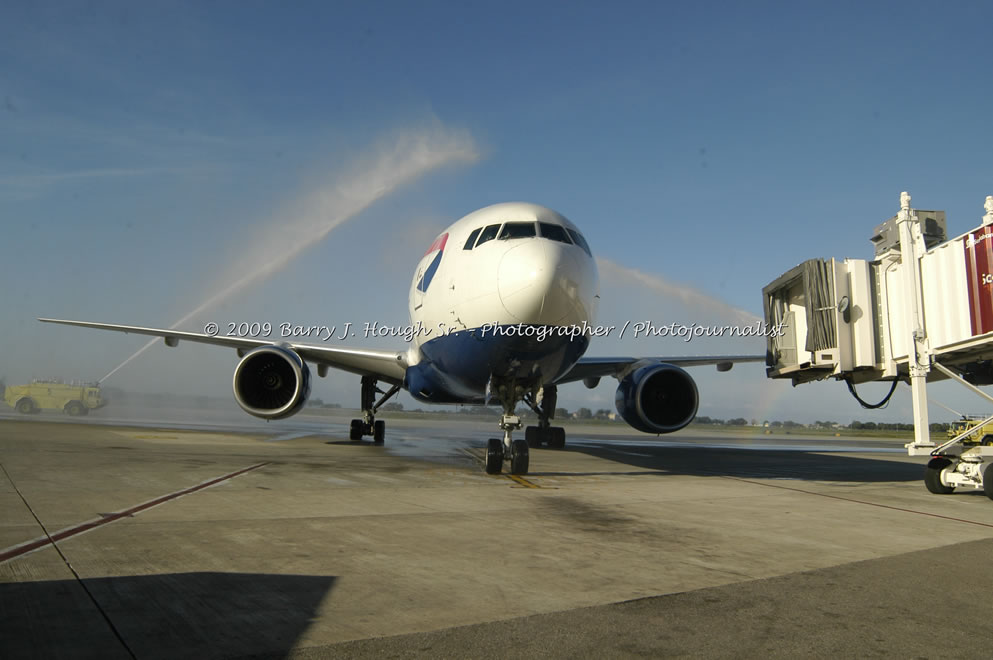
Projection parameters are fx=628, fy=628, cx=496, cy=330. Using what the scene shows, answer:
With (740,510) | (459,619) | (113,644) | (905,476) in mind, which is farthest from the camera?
(905,476)

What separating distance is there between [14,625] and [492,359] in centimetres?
713

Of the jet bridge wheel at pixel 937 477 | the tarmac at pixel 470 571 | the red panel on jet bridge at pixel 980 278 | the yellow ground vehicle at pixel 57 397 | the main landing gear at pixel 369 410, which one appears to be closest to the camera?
→ the tarmac at pixel 470 571

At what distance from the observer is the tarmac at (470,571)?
8.84ft

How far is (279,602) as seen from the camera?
124 inches

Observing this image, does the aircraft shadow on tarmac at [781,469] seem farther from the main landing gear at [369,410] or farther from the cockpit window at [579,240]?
the main landing gear at [369,410]

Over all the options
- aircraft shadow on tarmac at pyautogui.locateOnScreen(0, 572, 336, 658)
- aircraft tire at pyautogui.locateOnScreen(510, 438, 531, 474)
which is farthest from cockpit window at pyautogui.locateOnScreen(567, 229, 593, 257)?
aircraft shadow on tarmac at pyautogui.locateOnScreen(0, 572, 336, 658)

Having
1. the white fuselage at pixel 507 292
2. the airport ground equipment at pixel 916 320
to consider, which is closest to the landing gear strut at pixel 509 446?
the white fuselage at pixel 507 292

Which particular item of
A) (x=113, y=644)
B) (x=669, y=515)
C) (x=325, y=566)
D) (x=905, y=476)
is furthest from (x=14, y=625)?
(x=905, y=476)

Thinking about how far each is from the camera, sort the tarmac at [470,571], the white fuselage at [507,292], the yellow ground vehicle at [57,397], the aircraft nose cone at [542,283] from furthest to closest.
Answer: the yellow ground vehicle at [57,397] < the white fuselage at [507,292] < the aircraft nose cone at [542,283] < the tarmac at [470,571]

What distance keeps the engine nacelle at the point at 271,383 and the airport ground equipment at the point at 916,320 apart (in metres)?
9.29

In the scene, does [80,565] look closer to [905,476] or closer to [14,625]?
[14,625]

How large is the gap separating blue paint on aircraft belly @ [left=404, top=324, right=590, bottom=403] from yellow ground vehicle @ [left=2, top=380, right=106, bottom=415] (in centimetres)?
3303

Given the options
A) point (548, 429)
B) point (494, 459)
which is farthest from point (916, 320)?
point (548, 429)

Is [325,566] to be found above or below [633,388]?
below
